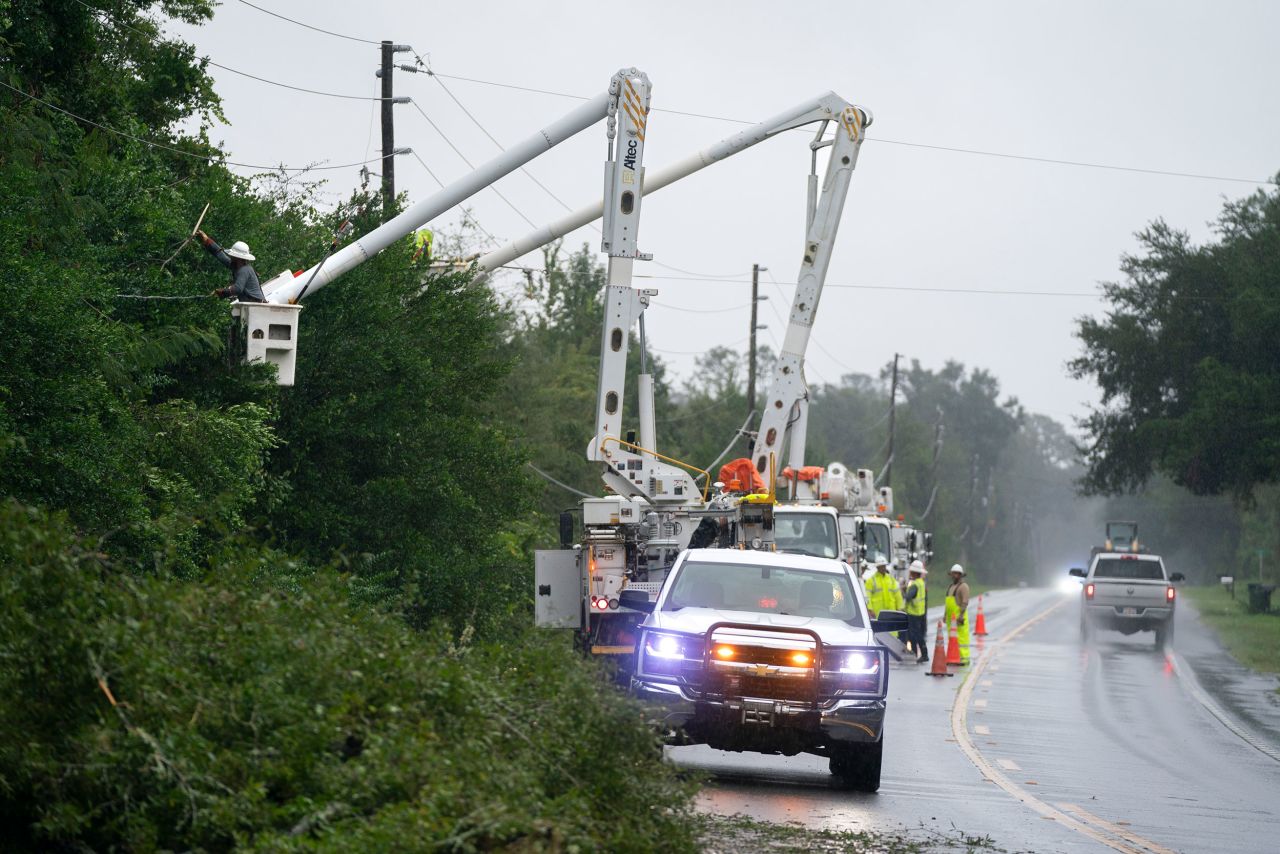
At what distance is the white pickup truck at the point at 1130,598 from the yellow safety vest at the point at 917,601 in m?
9.06

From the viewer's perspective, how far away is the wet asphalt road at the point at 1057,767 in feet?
37.7

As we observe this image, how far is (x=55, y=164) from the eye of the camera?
1872cm

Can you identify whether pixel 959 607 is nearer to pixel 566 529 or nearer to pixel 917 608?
pixel 917 608

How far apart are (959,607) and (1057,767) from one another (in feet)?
50.9

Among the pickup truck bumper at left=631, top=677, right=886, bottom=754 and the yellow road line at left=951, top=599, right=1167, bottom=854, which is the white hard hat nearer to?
the pickup truck bumper at left=631, top=677, right=886, bottom=754

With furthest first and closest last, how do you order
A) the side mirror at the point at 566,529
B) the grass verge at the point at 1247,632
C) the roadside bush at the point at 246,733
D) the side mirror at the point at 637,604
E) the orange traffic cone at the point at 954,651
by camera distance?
the grass verge at the point at 1247,632
the orange traffic cone at the point at 954,651
the side mirror at the point at 566,529
the side mirror at the point at 637,604
the roadside bush at the point at 246,733

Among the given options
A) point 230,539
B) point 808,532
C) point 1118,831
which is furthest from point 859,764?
point 808,532

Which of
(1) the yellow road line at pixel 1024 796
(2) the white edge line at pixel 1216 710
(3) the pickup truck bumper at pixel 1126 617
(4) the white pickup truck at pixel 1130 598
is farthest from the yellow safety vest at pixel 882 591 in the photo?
(3) the pickup truck bumper at pixel 1126 617

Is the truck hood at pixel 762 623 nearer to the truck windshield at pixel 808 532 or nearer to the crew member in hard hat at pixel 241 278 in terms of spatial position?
the crew member in hard hat at pixel 241 278

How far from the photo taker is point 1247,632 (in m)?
44.4

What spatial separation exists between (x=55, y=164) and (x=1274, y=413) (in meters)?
44.7

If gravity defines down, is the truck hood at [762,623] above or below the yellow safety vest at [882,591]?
above

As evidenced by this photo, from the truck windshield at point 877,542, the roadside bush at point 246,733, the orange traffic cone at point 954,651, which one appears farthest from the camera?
the truck windshield at point 877,542

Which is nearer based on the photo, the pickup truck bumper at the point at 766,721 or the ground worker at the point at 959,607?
the pickup truck bumper at the point at 766,721
